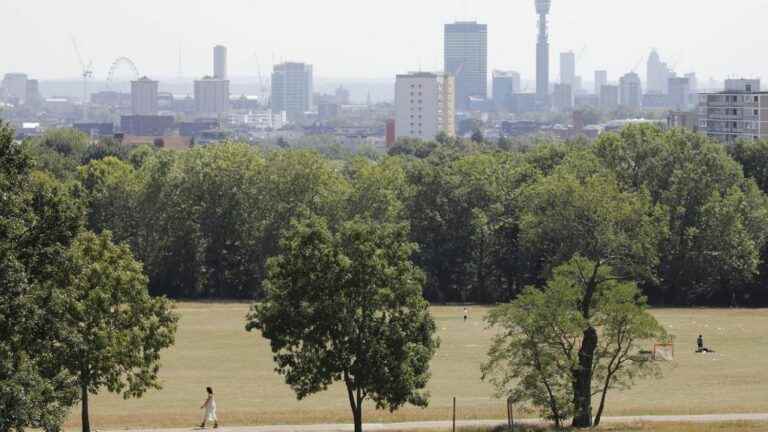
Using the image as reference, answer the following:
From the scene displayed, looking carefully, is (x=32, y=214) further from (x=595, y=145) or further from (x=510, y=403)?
(x=595, y=145)

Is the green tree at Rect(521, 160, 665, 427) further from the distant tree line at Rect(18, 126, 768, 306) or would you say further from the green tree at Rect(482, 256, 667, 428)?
the green tree at Rect(482, 256, 667, 428)

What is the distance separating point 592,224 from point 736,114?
10602cm

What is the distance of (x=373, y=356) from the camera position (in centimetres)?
4303

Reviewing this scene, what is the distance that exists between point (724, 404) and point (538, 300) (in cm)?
1010

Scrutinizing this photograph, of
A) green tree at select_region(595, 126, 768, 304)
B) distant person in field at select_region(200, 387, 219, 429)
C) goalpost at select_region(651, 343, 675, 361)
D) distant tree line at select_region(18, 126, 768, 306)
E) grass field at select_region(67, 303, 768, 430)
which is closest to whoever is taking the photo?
distant person in field at select_region(200, 387, 219, 429)

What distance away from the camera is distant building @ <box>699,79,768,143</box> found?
18625 cm

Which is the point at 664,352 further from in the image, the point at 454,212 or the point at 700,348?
the point at 454,212

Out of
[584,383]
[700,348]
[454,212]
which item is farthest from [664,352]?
[454,212]

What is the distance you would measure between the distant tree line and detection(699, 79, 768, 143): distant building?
7617cm

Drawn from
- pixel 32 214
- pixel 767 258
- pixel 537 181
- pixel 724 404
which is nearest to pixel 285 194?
pixel 537 181

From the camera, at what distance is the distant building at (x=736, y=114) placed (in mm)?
186250

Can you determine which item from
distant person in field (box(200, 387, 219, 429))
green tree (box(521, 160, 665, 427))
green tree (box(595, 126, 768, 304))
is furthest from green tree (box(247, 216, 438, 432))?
green tree (box(595, 126, 768, 304))

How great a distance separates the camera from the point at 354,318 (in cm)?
4344

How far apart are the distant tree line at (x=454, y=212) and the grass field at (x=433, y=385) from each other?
16.5 metres
